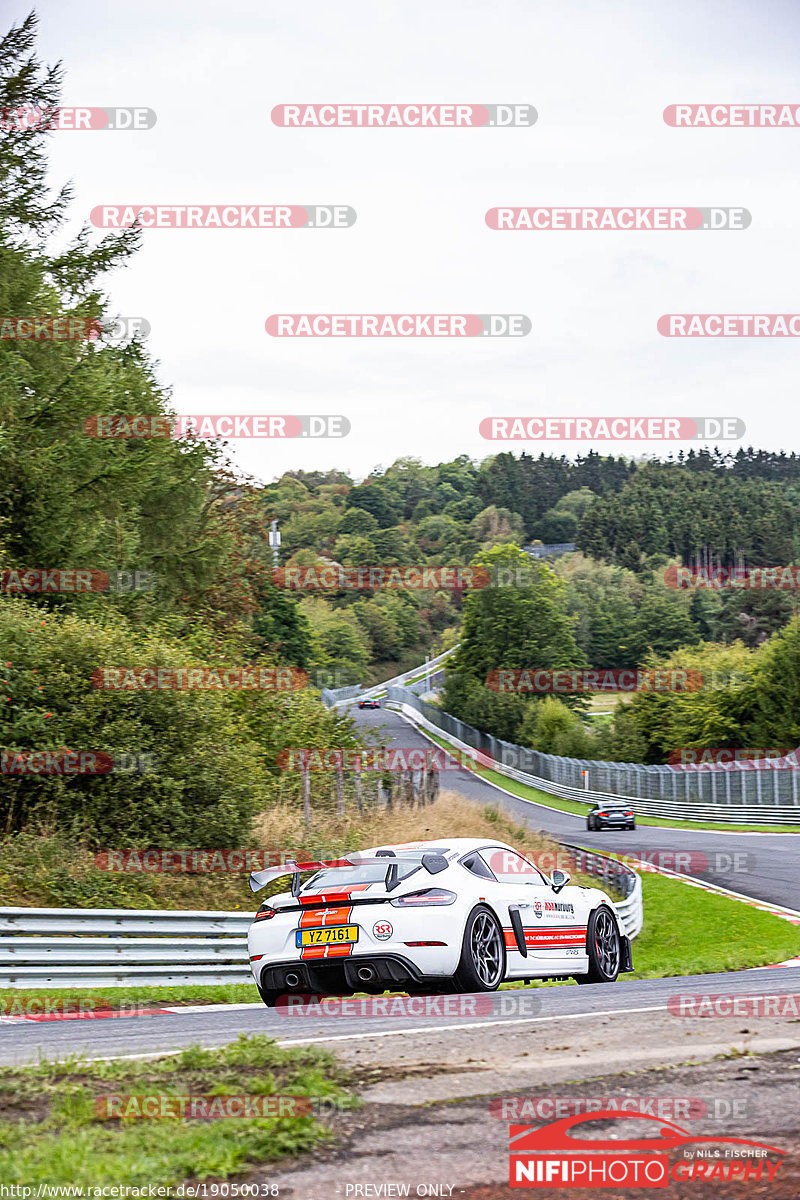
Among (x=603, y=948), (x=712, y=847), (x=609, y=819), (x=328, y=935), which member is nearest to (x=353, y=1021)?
(x=328, y=935)

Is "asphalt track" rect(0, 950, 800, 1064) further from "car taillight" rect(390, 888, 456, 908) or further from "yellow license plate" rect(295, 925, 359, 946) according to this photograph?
"car taillight" rect(390, 888, 456, 908)

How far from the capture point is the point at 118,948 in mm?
12234

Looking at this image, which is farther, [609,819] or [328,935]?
[609,819]

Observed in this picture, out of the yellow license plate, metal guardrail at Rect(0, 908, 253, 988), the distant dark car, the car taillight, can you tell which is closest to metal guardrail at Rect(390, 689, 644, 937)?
metal guardrail at Rect(0, 908, 253, 988)

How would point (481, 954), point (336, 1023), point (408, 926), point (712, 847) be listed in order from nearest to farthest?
point (336, 1023) < point (408, 926) < point (481, 954) < point (712, 847)

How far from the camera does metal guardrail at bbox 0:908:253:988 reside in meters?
11.6

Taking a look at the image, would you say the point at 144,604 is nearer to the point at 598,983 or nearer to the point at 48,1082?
the point at 598,983

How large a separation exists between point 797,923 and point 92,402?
17.2m

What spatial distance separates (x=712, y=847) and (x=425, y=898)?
28277 millimetres

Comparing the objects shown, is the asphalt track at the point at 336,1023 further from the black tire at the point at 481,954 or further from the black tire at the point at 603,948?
the black tire at the point at 603,948

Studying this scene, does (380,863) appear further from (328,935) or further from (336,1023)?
(336,1023)

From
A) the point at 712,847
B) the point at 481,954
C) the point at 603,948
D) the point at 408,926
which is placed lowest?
the point at 712,847

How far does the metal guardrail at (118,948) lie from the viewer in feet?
38.1

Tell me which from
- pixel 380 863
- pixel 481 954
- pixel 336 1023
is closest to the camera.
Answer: pixel 336 1023
